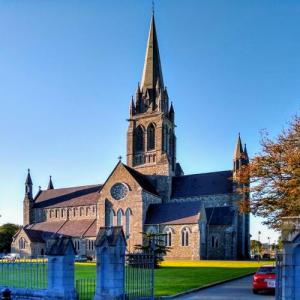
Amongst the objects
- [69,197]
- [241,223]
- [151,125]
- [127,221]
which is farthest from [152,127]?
[241,223]

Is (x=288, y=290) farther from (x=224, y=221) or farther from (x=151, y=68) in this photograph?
(x=151, y=68)

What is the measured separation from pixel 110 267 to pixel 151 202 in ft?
159

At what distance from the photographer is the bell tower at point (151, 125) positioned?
70125 mm

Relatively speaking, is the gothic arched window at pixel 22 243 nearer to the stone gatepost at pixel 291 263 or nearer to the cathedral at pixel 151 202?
the cathedral at pixel 151 202

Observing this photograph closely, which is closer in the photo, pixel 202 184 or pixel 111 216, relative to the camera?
pixel 111 216

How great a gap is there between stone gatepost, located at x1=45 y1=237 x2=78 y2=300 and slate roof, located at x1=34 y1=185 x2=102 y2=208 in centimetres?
5574

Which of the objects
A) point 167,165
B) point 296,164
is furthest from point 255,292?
point 167,165

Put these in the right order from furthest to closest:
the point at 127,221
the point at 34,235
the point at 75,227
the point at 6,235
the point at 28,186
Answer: the point at 6,235
the point at 28,186
the point at 34,235
the point at 75,227
the point at 127,221

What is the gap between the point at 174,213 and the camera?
5825 cm

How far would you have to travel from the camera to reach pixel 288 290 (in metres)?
11.1

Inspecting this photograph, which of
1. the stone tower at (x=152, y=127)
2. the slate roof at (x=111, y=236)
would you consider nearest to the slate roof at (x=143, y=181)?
the stone tower at (x=152, y=127)

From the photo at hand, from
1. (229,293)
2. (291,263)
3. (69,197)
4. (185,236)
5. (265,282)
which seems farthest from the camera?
(69,197)

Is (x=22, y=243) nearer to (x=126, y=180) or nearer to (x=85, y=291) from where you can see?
(x=126, y=180)

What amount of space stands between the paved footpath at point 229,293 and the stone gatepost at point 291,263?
22.2 feet
